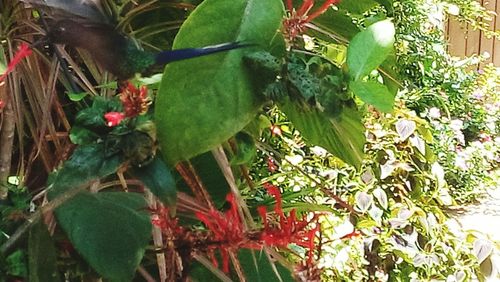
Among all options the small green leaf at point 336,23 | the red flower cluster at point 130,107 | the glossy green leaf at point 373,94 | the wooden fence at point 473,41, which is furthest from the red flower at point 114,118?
the wooden fence at point 473,41

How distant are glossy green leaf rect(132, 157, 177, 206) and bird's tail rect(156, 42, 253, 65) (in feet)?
0.13

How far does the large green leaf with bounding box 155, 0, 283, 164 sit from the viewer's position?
286 millimetres

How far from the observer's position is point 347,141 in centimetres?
41

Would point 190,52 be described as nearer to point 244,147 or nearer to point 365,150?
point 244,147

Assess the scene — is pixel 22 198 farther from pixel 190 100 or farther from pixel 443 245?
pixel 443 245

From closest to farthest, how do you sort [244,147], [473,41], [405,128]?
[244,147] < [405,128] < [473,41]

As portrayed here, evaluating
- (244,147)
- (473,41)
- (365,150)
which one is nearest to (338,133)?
(244,147)

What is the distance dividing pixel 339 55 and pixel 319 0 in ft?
0.37

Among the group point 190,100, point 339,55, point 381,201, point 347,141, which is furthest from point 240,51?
point 381,201

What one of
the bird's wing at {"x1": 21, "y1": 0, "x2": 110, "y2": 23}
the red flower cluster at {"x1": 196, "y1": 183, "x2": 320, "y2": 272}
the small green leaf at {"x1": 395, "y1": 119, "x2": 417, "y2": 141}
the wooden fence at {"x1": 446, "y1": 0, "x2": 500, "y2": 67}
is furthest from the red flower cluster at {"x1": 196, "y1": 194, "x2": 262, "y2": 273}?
the wooden fence at {"x1": 446, "y1": 0, "x2": 500, "y2": 67}

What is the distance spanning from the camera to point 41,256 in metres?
0.33

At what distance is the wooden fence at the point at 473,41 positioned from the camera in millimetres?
3123

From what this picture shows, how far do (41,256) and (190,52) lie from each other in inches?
4.5

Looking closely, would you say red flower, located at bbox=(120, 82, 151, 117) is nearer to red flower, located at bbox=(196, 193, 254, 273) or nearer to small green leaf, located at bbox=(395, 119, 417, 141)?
red flower, located at bbox=(196, 193, 254, 273)
